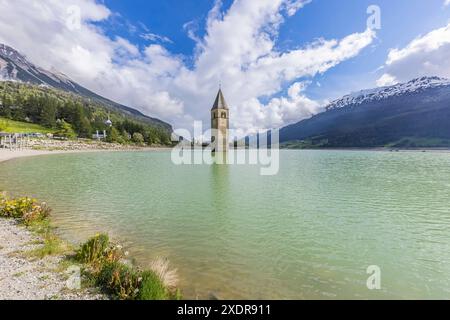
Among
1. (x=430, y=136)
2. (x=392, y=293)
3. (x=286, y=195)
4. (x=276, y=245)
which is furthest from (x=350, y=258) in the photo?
(x=430, y=136)

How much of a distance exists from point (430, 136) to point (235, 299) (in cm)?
25235

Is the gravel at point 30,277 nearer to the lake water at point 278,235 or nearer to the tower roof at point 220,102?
the lake water at point 278,235

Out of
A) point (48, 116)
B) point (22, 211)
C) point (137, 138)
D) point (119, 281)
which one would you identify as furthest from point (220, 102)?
point (119, 281)

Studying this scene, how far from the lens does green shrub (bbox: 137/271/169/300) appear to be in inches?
253

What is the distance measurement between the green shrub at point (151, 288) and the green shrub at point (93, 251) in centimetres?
244

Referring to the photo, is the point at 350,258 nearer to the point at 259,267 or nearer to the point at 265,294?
the point at 259,267

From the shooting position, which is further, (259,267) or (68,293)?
(259,267)

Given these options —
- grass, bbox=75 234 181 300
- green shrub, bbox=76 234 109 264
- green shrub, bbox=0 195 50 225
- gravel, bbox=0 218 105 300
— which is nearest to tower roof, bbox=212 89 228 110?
green shrub, bbox=0 195 50 225

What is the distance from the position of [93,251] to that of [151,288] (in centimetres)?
344

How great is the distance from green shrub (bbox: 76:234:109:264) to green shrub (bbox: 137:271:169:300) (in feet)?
8.02

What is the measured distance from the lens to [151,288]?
6.64 meters
